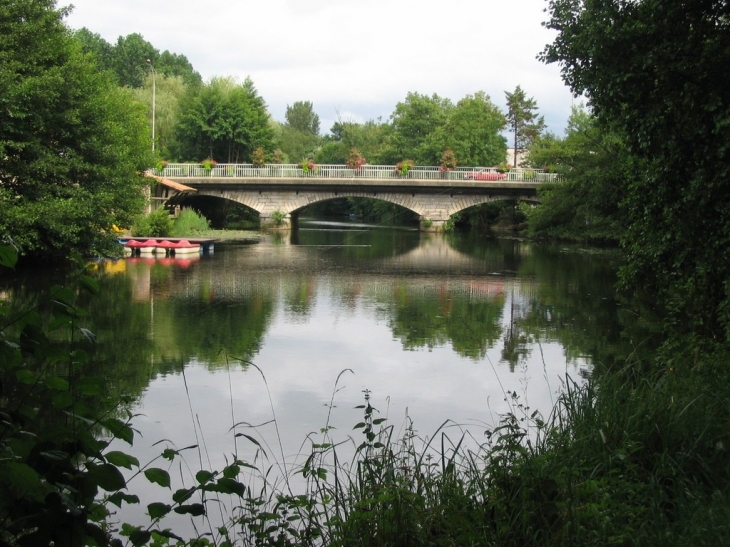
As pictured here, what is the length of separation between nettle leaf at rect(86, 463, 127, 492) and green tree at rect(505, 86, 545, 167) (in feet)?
237

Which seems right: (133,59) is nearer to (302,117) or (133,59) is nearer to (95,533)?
(302,117)

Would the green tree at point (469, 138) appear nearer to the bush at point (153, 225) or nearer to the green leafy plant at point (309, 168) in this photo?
the green leafy plant at point (309, 168)

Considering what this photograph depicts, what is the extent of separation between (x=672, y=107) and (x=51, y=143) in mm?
15664

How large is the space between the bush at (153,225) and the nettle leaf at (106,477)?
3108 centimetres

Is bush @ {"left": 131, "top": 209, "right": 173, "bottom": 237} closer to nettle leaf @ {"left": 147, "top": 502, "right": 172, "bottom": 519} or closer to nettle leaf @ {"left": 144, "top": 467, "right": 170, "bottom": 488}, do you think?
nettle leaf @ {"left": 147, "top": 502, "right": 172, "bottom": 519}

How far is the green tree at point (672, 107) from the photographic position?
7.81 m

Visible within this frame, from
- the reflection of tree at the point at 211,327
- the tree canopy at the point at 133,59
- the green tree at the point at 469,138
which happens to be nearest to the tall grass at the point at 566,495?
the reflection of tree at the point at 211,327

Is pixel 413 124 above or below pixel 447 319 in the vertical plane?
above

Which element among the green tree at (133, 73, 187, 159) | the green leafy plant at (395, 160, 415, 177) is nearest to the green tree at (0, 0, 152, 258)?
the green leafy plant at (395, 160, 415, 177)

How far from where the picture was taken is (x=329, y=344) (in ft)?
41.8

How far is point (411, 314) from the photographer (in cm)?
1593

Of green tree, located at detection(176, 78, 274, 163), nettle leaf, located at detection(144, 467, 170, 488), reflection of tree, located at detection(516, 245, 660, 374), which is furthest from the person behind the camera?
green tree, located at detection(176, 78, 274, 163)

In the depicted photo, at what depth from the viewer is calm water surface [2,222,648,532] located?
26.8 feet

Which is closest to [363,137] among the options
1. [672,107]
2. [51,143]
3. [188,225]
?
[188,225]
